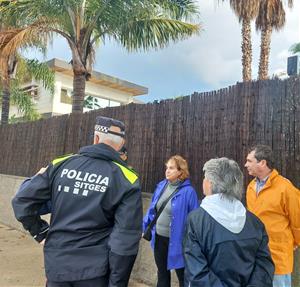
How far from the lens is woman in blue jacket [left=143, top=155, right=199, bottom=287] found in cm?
423

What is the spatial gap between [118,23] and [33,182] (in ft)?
23.4

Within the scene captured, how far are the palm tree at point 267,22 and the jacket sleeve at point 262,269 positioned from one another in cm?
1095

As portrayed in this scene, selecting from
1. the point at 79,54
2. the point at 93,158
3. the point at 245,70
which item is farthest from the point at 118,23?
the point at 93,158

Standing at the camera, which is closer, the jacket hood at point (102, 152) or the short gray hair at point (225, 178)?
the short gray hair at point (225, 178)

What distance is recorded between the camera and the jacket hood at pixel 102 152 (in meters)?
2.96

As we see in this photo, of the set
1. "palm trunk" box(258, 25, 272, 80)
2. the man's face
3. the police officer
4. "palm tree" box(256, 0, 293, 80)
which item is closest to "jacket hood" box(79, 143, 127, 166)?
the police officer

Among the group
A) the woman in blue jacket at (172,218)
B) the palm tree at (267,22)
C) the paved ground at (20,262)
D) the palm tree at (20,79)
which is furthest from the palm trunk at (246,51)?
the woman in blue jacket at (172,218)

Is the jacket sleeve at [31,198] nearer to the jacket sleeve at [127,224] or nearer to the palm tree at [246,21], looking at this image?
the jacket sleeve at [127,224]

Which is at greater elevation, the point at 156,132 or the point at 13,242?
the point at 156,132

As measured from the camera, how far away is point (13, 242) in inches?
324

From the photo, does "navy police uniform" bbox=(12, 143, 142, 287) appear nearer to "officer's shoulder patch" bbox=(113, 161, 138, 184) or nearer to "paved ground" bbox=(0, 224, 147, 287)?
"officer's shoulder patch" bbox=(113, 161, 138, 184)

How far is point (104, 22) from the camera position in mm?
9523

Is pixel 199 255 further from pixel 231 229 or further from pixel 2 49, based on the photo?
pixel 2 49

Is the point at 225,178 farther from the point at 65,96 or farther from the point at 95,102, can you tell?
the point at 95,102
